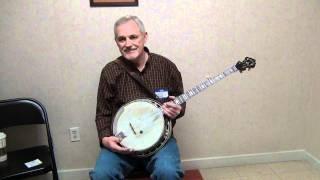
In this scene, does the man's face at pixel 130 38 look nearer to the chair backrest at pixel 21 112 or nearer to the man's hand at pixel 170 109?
the man's hand at pixel 170 109

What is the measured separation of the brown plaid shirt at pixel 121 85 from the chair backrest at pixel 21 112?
0.44 metres

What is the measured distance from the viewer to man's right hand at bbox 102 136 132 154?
166cm

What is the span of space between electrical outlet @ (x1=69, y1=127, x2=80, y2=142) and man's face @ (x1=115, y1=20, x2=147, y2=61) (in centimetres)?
79

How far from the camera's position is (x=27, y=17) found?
2064 mm

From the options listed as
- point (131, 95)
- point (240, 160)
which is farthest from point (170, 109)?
point (240, 160)

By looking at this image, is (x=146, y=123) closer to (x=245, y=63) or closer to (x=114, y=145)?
(x=114, y=145)

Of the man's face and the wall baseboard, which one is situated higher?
the man's face

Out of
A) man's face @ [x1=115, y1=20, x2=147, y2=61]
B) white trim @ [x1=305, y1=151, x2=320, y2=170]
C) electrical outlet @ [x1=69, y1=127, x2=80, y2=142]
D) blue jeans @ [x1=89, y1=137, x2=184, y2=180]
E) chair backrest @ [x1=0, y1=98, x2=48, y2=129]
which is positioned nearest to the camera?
blue jeans @ [x1=89, y1=137, x2=184, y2=180]

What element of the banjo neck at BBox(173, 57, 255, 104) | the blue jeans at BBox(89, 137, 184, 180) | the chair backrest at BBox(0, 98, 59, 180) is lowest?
→ the blue jeans at BBox(89, 137, 184, 180)

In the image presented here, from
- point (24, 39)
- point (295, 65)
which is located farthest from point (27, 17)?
point (295, 65)

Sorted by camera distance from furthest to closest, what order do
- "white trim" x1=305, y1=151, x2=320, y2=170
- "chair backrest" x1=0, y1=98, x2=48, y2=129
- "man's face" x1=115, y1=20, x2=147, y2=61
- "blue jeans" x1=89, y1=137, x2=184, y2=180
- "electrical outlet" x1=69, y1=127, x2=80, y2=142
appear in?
"white trim" x1=305, y1=151, x2=320, y2=170
"electrical outlet" x1=69, y1=127, x2=80, y2=142
"chair backrest" x1=0, y1=98, x2=48, y2=129
"man's face" x1=115, y1=20, x2=147, y2=61
"blue jeans" x1=89, y1=137, x2=184, y2=180

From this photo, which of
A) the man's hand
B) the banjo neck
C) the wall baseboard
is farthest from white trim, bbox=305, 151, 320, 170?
the man's hand

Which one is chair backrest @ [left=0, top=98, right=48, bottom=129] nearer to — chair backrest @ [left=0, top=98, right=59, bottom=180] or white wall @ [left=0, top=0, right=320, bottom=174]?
chair backrest @ [left=0, top=98, right=59, bottom=180]

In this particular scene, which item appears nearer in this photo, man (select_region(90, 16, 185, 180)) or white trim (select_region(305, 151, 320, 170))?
man (select_region(90, 16, 185, 180))
